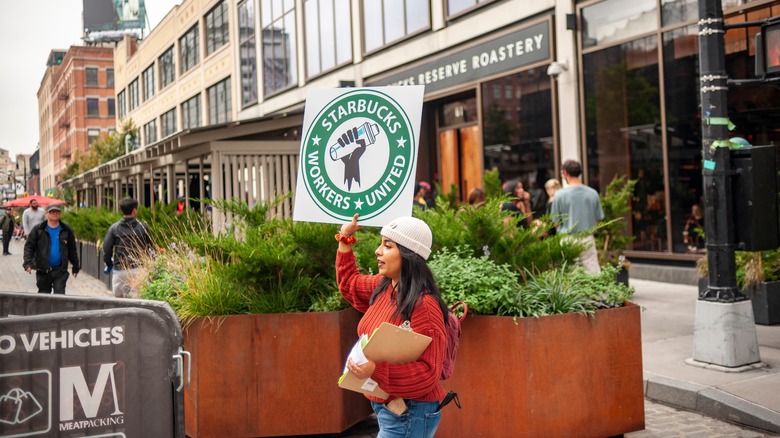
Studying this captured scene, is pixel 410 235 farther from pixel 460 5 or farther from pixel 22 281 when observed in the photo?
pixel 460 5

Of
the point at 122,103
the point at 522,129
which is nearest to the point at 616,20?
the point at 522,129

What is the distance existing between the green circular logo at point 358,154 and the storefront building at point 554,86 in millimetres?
7787

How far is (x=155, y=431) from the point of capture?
341 centimetres

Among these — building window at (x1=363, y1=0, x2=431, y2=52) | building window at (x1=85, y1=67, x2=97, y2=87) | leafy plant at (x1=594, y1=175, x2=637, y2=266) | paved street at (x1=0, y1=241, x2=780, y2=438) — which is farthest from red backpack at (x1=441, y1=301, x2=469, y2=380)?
building window at (x1=85, y1=67, x2=97, y2=87)

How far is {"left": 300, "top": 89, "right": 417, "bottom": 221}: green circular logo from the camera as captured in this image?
187 inches

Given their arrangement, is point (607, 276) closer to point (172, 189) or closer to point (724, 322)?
point (724, 322)

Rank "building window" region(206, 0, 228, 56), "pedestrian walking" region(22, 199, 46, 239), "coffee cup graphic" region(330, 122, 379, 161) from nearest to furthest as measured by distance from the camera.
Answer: "coffee cup graphic" region(330, 122, 379, 161)
"pedestrian walking" region(22, 199, 46, 239)
"building window" region(206, 0, 228, 56)

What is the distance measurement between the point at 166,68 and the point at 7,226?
2524 centimetres

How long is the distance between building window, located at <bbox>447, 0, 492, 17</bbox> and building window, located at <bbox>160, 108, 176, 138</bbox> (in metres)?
28.0

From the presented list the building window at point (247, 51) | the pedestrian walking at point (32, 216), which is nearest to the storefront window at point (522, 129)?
the pedestrian walking at point (32, 216)

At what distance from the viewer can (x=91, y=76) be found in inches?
3105

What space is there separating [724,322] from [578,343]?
8.09ft

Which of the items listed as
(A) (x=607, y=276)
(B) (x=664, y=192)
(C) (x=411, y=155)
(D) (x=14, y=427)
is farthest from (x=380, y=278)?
(B) (x=664, y=192)

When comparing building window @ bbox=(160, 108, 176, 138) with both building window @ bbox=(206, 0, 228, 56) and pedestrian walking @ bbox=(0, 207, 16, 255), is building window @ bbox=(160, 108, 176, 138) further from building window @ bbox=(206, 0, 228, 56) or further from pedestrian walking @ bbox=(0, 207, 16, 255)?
pedestrian walking @ bbox=(0, 207, 16, 255)
